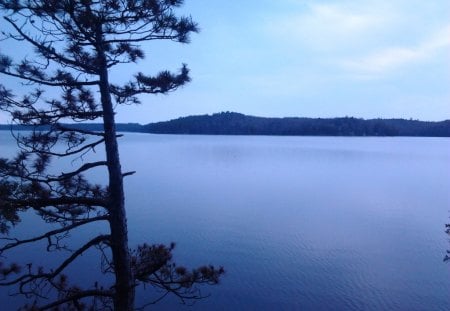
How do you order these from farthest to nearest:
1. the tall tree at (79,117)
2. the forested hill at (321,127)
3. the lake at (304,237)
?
the forested hill at (321,127)
the lake at (304,237)
the tall tree at (79,117)

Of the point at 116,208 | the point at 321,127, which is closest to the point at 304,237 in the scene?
the point at 116,208

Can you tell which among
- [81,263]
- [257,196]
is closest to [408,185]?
[257,196]

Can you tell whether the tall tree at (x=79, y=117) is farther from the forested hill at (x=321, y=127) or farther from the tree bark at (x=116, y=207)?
the forested hill at (x=321, y=127)

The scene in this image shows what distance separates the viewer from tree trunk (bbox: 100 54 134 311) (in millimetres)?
4555

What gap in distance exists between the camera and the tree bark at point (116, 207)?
4551 mm

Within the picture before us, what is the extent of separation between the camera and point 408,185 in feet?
100

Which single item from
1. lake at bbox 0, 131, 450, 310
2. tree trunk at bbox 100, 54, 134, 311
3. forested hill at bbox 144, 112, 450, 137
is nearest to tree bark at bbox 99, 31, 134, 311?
tree trunk at bbox 100, 54, 134, 311

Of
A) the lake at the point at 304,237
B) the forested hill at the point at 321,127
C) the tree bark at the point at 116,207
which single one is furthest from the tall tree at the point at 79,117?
the forested hill at the point at 321,127

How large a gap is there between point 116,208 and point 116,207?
0.01 m

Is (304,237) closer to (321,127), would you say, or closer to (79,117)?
(79,117)

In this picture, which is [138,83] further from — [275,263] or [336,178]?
[336,178]

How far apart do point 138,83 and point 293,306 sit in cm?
807

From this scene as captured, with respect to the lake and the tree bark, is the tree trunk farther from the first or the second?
the lake

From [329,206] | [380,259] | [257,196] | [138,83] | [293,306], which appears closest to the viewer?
[138,83]
